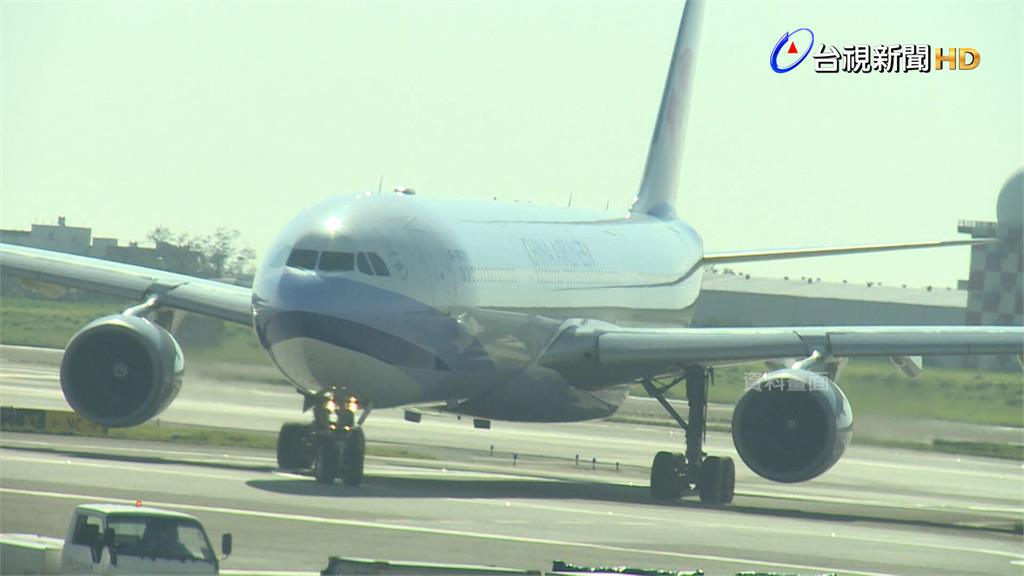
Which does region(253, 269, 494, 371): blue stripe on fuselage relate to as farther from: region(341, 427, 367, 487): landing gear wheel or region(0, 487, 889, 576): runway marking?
region(0, 487, 889, 576): runway marking

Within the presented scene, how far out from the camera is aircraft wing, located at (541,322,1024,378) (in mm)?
34531

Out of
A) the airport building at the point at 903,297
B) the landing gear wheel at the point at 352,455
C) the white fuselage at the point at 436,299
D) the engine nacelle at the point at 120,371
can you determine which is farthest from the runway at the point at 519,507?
the airport building at the point at 903,297

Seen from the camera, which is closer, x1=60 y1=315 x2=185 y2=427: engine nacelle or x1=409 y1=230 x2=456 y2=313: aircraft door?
x1=409 y1=230 x2=456 y2=313: aircraft door

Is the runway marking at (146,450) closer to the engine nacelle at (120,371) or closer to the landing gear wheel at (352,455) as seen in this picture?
the engine nacelle at (120,371)

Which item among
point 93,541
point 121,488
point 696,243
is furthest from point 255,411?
point 93,541

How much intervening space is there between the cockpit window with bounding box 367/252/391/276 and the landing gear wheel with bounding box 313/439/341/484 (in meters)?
2.91

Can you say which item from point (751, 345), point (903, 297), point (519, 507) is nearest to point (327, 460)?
point (519, 507)

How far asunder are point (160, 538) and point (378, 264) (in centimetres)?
1231

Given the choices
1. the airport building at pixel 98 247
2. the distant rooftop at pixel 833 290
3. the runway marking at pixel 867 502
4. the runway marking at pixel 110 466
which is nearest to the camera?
the runway marking at pixel 110 466

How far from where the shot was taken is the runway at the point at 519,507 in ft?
82.9

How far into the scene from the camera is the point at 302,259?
31.1 meters

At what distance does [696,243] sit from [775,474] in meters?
13.3

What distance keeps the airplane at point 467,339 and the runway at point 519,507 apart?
121 cm

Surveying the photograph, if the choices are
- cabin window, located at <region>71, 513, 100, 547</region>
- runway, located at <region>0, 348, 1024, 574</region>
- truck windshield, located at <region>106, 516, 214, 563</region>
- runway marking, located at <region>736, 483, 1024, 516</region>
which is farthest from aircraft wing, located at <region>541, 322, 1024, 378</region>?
cabin window, located at <region>71, 513, 100, 547</region>
